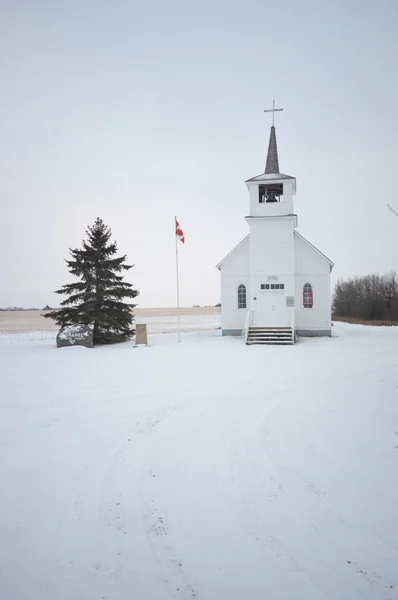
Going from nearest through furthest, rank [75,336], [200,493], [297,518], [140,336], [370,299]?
1. [297,518]
2. [200,493]
3. [75,336]
4. [140,336]
5. [370,299]

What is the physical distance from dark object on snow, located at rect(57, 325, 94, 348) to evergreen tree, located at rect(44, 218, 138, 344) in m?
1.76

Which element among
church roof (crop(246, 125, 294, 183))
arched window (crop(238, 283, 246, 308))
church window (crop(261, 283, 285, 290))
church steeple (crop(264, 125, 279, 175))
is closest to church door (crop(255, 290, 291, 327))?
church window (crop(261, 283, 285, 290))

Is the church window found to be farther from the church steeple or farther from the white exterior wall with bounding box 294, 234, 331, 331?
the church steeple

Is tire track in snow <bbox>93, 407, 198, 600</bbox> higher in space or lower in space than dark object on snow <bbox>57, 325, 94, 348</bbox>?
lower

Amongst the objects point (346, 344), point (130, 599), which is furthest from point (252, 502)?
point (346, 344)

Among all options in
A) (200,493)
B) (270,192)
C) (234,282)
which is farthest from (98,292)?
(200,493)

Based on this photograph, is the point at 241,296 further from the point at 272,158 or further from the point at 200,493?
the point at 200,493

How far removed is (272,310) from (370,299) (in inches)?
→ 1804

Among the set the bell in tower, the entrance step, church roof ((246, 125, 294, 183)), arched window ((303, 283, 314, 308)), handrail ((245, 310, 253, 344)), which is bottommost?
the entrance step

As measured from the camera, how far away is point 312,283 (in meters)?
23.4

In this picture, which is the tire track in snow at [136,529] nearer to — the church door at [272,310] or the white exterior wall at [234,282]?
the church door at [272,310]

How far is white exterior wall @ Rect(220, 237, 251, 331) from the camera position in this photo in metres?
23.9

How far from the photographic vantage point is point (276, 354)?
1614cm

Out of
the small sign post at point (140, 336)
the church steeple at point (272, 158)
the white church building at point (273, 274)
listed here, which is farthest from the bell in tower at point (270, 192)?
the small sign post at point (140, 336)
